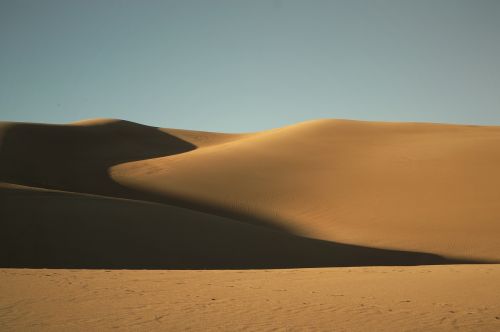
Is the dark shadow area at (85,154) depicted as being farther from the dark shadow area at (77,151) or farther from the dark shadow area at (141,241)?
the dark shadow area at (141,241)

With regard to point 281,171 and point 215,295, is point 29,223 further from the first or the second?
point 281,171

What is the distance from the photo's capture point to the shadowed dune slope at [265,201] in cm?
1477

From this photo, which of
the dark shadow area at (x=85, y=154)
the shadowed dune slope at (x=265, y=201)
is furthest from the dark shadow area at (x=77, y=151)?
the shadowed dune slope at (x=265, y=201)

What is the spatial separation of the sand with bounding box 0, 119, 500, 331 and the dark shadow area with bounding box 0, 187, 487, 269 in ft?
0.20

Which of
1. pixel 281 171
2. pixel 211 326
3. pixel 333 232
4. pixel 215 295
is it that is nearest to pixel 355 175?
pixel 281 171

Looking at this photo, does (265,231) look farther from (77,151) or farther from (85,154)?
(77,151)

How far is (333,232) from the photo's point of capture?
19844 mm

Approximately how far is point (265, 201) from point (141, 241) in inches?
377

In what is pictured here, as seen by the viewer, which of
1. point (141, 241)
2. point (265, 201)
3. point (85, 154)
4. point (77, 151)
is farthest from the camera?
point (77, 151)

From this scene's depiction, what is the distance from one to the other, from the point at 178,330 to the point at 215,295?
2.21 metres

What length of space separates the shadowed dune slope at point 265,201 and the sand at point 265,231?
0.08 m

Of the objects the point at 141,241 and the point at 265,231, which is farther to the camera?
the point at 265,231

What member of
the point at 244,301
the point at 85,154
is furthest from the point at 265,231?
the point at 85,154

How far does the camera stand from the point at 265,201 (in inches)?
930
